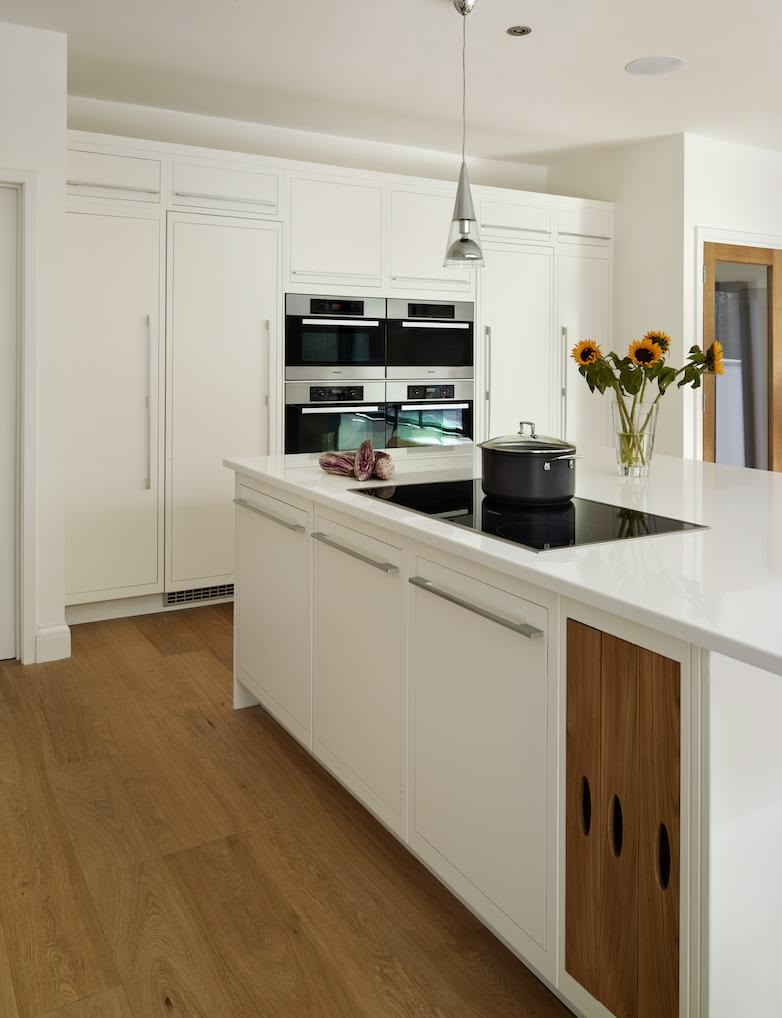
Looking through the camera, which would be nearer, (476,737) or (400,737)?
(476,737)

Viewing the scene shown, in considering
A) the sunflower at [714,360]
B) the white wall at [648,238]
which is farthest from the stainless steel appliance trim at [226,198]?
the sunflower at [714,360]

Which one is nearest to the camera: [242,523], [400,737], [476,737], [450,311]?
[476,737]

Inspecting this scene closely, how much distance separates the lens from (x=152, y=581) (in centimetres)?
427

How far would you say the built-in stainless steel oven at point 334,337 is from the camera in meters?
4.49

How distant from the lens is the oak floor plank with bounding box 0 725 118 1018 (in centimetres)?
171

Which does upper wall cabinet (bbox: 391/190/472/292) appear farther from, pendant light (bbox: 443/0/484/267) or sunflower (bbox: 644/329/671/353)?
sunflower (bbox: 644/329/671/353)

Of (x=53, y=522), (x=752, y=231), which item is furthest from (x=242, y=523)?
(x=752, y=231)

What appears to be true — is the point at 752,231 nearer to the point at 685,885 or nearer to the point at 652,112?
the point at 652,112

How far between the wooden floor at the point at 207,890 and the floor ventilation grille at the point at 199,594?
1.30 m

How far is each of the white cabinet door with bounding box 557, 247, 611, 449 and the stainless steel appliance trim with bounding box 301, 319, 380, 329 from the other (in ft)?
4.38

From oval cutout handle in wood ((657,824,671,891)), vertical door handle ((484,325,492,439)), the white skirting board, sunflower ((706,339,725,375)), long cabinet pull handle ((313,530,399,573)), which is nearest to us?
oval cutout handle in wood ((657,824,671,891))

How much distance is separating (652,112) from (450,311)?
58.6 inches

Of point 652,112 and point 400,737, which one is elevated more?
point 652,112

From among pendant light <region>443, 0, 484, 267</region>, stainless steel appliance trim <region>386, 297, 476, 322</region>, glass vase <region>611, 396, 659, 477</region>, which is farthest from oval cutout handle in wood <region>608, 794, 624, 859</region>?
stainless steel appliance trim <region>386, 297, 476, 322</region>
